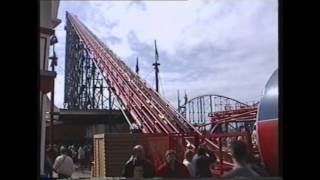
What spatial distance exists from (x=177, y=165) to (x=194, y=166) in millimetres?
222

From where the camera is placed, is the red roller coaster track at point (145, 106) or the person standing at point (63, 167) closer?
the person standing at point (63, 167)

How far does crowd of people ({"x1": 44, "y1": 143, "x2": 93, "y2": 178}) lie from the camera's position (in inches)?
193

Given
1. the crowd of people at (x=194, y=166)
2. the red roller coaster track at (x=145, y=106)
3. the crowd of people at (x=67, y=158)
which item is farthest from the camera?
the red roller coaster track at (x=145, y=106)

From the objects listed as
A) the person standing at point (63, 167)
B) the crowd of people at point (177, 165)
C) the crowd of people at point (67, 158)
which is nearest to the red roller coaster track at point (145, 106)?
the crowd of people at point (67, 158)

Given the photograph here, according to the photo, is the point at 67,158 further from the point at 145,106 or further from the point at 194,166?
the point at 145,106

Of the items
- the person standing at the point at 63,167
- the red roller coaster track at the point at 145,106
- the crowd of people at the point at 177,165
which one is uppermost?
the red roller coaster track at the point at 145,106

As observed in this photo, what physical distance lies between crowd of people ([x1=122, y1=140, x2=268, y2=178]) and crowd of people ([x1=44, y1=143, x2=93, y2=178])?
0.77 meters

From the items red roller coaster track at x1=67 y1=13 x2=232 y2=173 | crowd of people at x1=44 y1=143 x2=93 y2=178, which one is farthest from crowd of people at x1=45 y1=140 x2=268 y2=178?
red roller coaster track at x1=67 y1=13 x2=232 y2=173

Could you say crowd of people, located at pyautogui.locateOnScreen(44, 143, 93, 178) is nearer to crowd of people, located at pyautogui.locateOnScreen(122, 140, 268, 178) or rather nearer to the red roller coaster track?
crowd of people, located at pyautogui.locateOnScreen(122, 140, 268, 178)

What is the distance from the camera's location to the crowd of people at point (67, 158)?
4891 millimetres

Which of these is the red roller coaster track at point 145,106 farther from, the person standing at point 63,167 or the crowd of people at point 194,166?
the person standing at point 63,167
